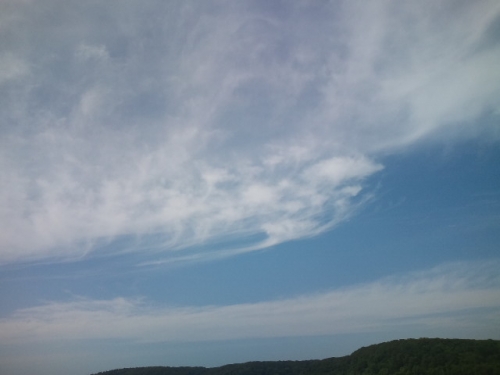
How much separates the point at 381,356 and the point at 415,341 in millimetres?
14275

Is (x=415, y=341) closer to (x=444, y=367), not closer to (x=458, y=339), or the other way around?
(x=458, y=339)

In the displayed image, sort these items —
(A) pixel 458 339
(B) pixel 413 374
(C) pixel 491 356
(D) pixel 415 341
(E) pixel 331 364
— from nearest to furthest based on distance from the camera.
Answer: (C) pixel 491 356 < (B) pixel 413 374 < (A) pixel 458 339 < (D) pixel 415 341 < (E) pixel 331 364

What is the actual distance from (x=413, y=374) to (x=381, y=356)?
30030mm

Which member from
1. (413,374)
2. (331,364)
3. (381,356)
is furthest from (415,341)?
(331,364)

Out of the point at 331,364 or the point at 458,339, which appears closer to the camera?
the point at 458,339

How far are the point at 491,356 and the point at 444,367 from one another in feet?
44.9

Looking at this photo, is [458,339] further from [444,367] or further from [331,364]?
[331,364]

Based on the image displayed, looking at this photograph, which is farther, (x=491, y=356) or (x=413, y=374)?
(x=413, y=374)

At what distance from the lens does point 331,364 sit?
194500 millimetres

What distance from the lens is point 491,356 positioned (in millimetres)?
123875

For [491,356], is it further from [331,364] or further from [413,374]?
[331,364]

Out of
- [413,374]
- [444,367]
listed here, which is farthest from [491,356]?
[413,374]

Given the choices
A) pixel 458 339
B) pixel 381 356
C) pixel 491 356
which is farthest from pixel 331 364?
pixel 491 356

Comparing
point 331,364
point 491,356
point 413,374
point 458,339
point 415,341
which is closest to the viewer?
point 491,356
